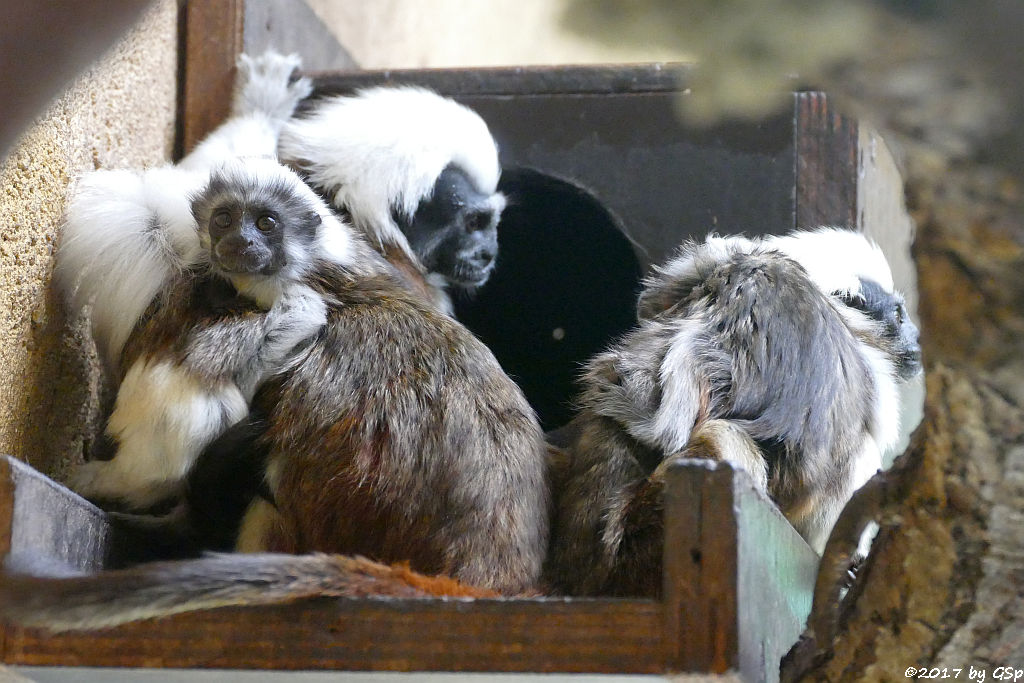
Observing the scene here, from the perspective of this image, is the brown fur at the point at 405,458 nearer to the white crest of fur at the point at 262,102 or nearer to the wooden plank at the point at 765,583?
the wooden plank at the point at 765,583

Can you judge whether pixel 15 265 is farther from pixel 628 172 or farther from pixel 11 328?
pixel 628 172

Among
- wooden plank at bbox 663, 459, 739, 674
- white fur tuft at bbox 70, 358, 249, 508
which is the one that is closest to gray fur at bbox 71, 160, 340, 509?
white fur tuft at bbox 70, 358, 249, 508

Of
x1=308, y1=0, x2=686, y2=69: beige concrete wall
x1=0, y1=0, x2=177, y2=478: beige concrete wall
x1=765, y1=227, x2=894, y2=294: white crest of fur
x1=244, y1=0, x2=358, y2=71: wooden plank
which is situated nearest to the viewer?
x1=0, y1=0, x2=177, y2=478: beige concrete wall

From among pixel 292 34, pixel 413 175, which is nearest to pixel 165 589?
pixel 413 175

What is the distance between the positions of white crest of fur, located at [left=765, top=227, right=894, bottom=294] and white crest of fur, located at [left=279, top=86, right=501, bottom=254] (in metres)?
0.88

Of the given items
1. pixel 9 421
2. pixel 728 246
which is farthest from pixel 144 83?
pixel 728 246

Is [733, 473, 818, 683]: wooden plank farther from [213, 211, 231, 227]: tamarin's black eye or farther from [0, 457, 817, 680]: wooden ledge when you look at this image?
[213, 211, 231, 227]: tamarin's black eye

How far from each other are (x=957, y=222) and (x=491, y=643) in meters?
0.82

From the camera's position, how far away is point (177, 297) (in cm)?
245

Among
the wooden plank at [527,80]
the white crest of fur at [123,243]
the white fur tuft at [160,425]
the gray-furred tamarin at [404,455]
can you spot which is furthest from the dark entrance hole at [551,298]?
the white fur tuft at [160,425]

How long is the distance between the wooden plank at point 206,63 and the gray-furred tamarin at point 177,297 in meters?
0.74

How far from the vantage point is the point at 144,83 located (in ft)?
10.5

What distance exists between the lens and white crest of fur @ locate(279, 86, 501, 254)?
3.15 meters

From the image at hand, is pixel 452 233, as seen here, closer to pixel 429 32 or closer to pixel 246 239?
pixel 246 239
